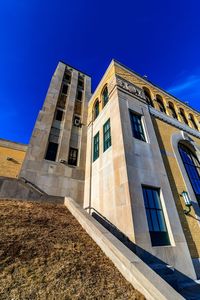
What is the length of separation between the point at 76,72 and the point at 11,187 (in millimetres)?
20008

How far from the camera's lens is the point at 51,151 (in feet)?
46.5

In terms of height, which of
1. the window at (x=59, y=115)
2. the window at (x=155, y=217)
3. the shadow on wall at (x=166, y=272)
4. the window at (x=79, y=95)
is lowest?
the shadow on wall at (x=166, y=272)

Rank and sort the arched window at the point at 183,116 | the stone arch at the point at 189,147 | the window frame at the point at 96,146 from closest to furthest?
the stone arch at the point at 189,147
the window frame at the point at 96,146
the arched window at the point at 183,116

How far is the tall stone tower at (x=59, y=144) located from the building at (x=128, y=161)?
0.24ft

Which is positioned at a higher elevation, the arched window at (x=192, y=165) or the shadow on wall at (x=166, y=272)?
the arched window at (x=192, y=165)

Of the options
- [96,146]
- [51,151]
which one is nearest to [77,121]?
[51,151]

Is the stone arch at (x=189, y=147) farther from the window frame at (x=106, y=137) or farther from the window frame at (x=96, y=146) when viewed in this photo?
the window frame at (x=96, y=146)

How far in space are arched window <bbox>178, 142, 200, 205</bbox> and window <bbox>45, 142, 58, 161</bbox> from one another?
11.1 m

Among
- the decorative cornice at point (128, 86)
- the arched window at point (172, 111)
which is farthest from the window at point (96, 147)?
the arched window at point (172, 111)

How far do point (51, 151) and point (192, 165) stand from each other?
12.5 meters

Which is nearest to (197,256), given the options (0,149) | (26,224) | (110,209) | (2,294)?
(110,209)

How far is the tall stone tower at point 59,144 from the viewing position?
12.4m

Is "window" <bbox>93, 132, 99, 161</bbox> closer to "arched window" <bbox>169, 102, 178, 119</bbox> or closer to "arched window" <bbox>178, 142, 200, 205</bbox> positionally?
"arched window" <bbox>178, 142, 200, 205</bbox>

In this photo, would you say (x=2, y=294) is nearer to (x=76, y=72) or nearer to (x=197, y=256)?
(x=197, y=256)
